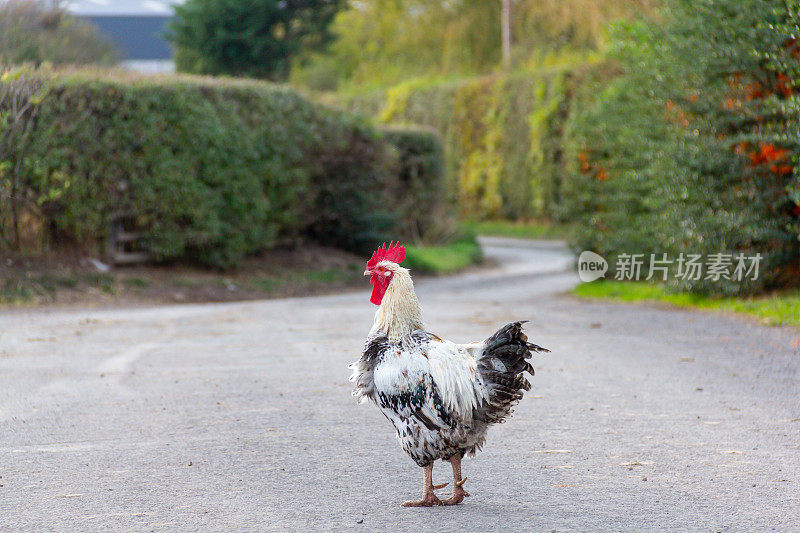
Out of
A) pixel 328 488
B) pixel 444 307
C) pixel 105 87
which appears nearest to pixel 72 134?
pixel 105 87

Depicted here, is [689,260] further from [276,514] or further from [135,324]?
[276,514]

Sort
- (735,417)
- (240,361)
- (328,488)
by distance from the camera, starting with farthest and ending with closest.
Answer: (240,361) < (735,417) < (328,488)

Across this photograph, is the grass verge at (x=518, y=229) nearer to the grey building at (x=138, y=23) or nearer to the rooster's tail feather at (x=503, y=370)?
the grey building at (x=138, y=23)

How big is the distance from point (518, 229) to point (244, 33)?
11.7m

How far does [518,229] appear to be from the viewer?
33.2 metres

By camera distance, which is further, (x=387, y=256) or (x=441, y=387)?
(x=387, y=256)

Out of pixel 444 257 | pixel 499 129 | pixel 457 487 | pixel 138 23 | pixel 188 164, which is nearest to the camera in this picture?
pixel 457 487

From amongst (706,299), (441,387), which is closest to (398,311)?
(441,387)

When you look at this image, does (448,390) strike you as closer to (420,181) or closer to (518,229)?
(420,181)

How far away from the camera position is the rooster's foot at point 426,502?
5.18m

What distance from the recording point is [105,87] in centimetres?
1633

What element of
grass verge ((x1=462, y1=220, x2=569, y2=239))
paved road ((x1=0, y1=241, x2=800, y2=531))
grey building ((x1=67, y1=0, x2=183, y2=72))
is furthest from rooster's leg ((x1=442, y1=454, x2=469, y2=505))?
grey building ((x1=67, y1=0, x2=183, y2=72))

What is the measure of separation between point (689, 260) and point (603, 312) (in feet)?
4.96

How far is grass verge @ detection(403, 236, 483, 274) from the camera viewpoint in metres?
22.4
